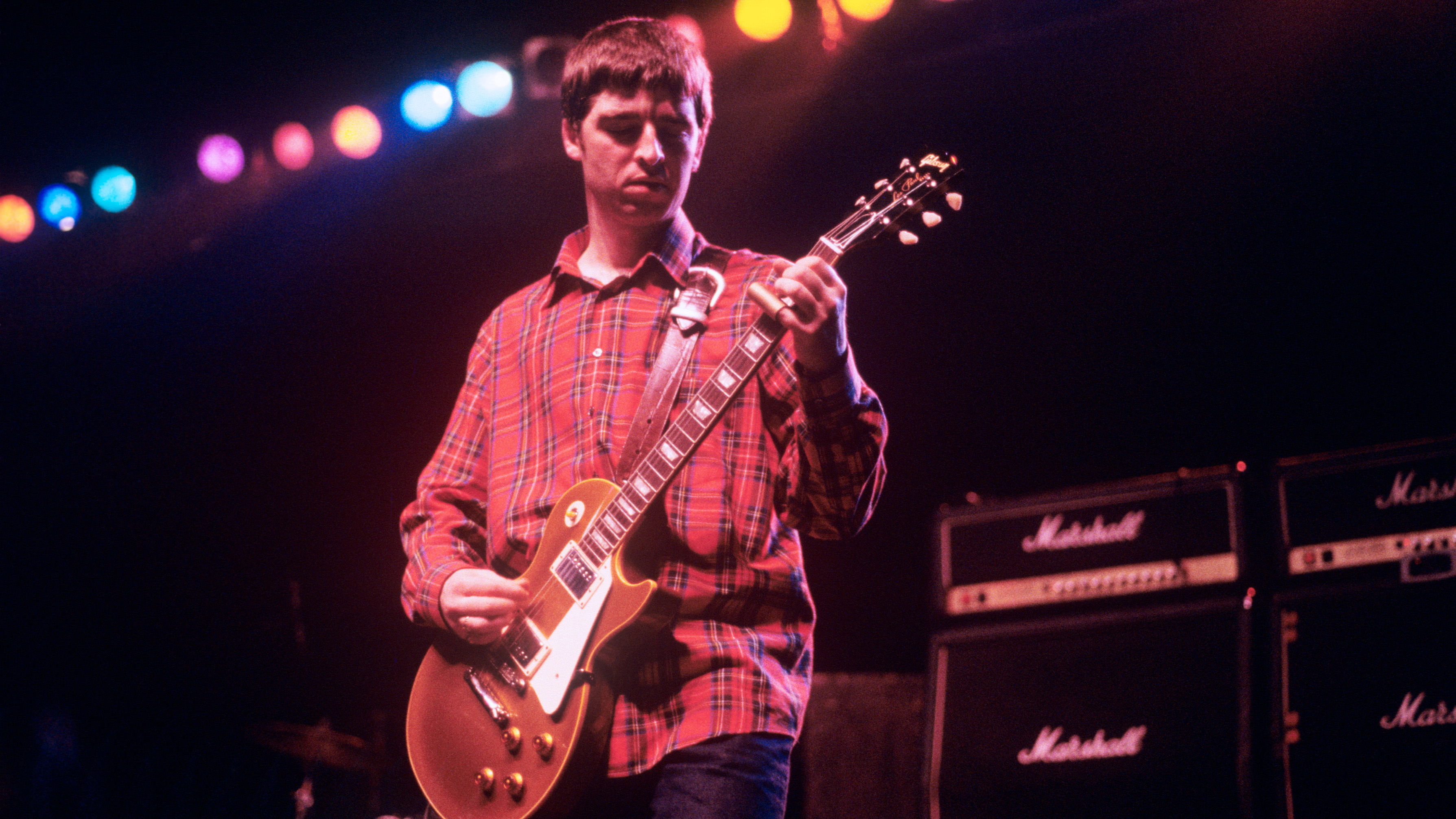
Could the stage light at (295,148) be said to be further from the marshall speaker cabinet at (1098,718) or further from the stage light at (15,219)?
the marshall speaker cabinet at (1098,718)

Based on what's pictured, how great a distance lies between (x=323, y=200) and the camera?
13.5ft

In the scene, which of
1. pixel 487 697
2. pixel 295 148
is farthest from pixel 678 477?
pixel 295 148

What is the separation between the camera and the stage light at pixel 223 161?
13.4ft

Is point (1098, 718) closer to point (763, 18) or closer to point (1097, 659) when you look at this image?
point (1097, 659)

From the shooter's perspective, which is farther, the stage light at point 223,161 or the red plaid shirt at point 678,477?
the stage light at point 223,161

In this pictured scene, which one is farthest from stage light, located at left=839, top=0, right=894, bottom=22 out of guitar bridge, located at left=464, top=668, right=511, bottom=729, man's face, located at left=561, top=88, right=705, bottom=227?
guitar bridge, located at left=464, top=668, right=511, bottom=729

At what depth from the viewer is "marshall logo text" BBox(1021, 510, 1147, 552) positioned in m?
2.82

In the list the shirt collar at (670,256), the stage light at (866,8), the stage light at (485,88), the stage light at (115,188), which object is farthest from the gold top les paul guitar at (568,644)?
the stage light at (115,188)

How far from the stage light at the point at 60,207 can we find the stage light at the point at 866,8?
9.82 feet

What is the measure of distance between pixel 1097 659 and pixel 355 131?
3.09 meters

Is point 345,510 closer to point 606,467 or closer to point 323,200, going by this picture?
point 323,200

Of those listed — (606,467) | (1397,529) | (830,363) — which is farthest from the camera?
(1397,529)

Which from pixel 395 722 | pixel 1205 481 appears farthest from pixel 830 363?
pixel 395 722

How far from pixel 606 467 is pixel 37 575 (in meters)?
3.37
